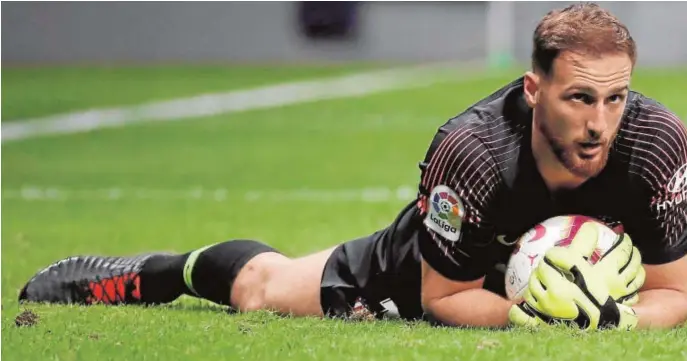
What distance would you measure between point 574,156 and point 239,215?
6852mm

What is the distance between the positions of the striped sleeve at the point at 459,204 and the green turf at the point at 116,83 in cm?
1714

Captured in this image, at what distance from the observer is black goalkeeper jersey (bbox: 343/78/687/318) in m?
5.98

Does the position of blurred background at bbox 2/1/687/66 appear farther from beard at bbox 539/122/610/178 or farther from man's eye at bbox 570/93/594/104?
man's eye at bbox 570/93/594/104

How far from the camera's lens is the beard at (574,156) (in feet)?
19.1

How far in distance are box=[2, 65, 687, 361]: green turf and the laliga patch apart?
394 mm

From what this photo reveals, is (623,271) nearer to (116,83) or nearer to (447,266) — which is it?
(447,266)

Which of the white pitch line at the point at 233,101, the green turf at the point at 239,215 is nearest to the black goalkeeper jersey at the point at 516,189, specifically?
the green turf at the point at 239,215

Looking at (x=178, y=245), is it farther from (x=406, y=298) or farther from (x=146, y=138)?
(x=146, y=138)

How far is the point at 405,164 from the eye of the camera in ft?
54.9

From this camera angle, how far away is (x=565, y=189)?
6121mm

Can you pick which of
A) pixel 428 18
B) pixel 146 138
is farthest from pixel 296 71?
pixel 146 138

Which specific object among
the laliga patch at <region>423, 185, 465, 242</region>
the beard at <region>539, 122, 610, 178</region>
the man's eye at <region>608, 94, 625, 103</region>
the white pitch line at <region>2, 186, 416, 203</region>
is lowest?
the white pitch line at <region>2, 186, 416, 203</region>

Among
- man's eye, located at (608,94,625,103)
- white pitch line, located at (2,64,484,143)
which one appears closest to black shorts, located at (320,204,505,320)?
man's eye, located at (608,94,625,103)

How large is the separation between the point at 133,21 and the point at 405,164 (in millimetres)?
18137
